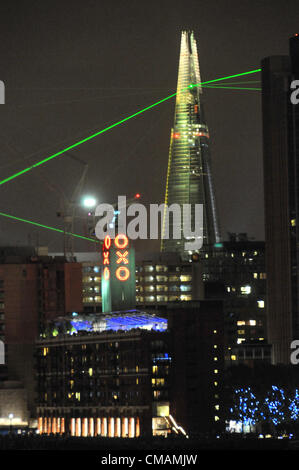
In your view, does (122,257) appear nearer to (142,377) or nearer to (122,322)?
(122,322)

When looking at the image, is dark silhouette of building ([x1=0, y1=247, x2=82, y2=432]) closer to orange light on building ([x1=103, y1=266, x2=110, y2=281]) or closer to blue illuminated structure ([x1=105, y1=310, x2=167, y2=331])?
orange light on building ([x1=103, y1=266, x2=110, y2=281])

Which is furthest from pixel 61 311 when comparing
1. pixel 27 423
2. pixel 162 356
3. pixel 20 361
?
pixel 162 356

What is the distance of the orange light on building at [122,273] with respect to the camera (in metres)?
163

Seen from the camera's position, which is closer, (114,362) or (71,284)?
(114,362)

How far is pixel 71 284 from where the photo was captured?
643 feet

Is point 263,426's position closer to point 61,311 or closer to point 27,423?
point 27,423

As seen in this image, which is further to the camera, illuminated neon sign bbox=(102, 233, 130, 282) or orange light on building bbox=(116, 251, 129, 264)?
illuminated neon sign bbox=(102, 233, 130, 282)

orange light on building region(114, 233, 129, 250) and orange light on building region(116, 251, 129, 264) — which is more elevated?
orange light on building region(114, 233, 129, 250)

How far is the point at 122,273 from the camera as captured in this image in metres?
164

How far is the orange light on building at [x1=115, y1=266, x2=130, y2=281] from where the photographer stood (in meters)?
163

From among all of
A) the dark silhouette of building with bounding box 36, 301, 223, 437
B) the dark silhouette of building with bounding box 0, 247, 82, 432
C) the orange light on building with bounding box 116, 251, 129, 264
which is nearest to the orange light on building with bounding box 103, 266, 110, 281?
the orange light on building with bounding box 116, 251, 129, 264

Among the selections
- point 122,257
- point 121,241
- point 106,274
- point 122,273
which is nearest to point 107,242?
point 121,241

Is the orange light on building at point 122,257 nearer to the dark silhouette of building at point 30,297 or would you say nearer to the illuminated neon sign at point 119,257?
the illuminated neon sign at point 119,257
